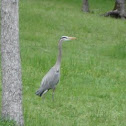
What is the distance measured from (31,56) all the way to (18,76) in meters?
8.82

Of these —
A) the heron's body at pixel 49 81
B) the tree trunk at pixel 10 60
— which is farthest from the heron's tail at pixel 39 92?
the tree trunk at pixel 10 60

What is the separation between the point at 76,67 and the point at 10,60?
792 centimetres

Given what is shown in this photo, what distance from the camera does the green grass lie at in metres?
11.7

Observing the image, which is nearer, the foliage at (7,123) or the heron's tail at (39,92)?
the foliage at (7,123)

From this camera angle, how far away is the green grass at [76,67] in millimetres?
11672

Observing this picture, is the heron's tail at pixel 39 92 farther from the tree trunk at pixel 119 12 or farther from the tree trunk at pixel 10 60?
the tree trunk at pixel 119 12

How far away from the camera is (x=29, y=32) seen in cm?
2414

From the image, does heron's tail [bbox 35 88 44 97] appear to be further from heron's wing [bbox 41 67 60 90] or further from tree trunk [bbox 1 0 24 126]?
tree trunk [bbox 1 0 24 126]

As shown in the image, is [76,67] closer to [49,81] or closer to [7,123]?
[49,81]

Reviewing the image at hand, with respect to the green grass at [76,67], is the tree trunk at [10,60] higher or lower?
higher

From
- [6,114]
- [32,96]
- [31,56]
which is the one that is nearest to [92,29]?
[31,56]

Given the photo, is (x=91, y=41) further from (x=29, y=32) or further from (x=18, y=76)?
(x=18, y=76)

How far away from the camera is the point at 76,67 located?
55.1 feet

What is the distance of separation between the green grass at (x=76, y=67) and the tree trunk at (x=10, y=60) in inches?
49.0
